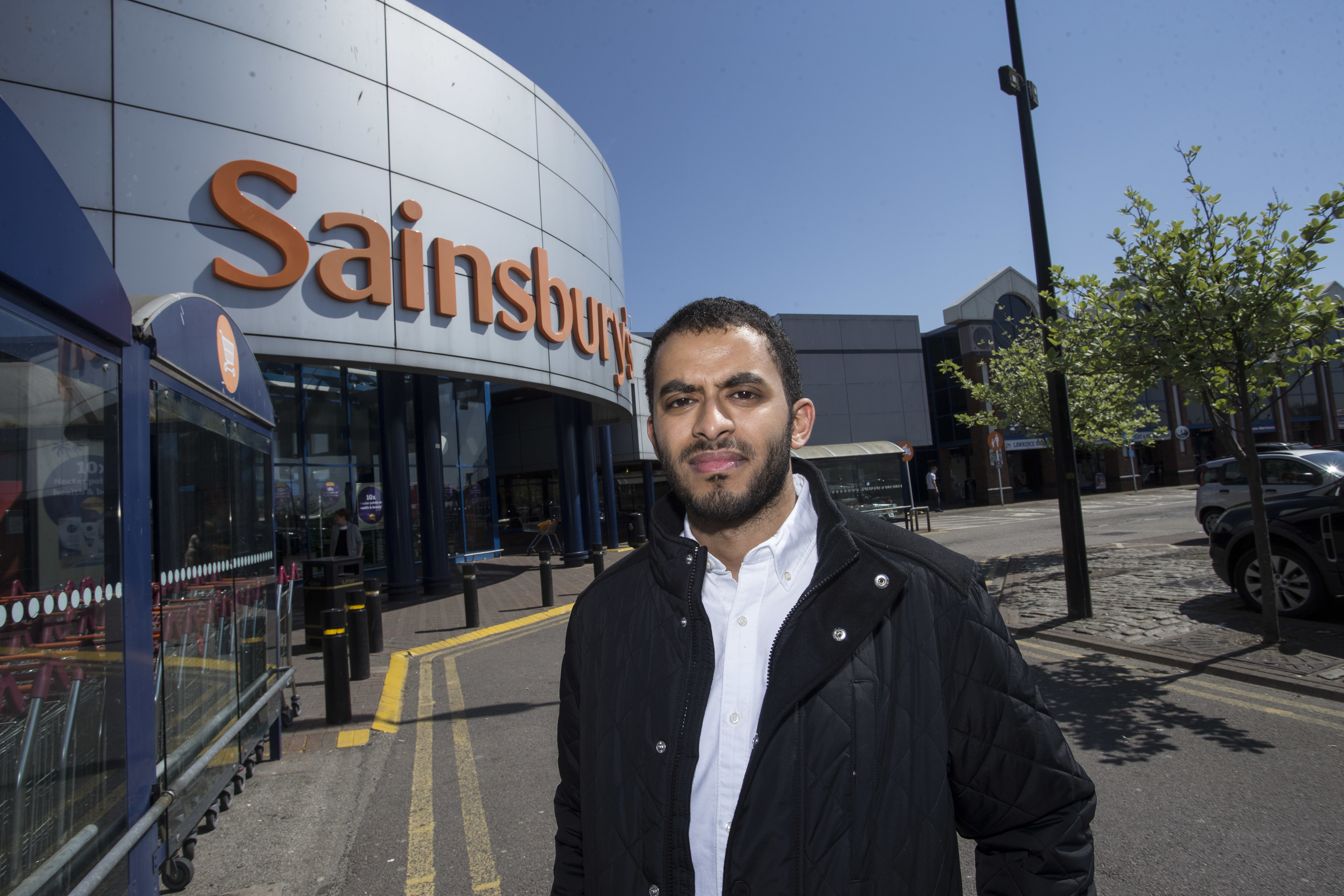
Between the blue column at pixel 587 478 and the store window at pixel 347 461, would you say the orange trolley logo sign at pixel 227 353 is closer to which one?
the store window at pixel 347 461

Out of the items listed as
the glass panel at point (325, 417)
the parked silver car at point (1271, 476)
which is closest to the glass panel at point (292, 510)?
the glass panel at point (325, 417)

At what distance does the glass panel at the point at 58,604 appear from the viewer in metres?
2.13

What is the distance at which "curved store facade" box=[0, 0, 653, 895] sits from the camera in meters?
2.30

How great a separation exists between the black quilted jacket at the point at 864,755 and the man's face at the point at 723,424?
0.63 feet

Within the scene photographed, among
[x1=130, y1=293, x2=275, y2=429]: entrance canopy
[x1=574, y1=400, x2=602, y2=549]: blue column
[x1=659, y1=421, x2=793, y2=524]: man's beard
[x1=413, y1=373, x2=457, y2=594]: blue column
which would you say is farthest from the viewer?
[x1=574, y1=400, x2=602, y2=549]: blue column

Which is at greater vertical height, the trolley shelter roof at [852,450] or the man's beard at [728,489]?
the trolley shelter roof at [852,450]

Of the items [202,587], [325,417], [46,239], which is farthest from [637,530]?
[46,239]

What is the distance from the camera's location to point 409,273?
1106 centimetres

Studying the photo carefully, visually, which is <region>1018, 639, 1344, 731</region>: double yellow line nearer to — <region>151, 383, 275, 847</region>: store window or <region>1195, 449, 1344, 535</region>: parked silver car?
<region>1195, 449, 1344, 535</region>: parked silver car

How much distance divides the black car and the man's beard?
7.16 meters

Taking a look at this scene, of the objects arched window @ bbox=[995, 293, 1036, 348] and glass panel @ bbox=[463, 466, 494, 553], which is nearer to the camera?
glass panel @ bbox=[463, 466, 494, 553]

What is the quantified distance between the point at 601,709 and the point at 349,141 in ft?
37.6

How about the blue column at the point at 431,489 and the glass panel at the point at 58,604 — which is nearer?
the glass panel at the point at 58,604

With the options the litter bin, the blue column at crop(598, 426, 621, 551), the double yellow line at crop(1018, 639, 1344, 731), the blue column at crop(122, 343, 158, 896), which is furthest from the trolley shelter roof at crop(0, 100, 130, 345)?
the blue column at crop(598, 426, 621, 551)
